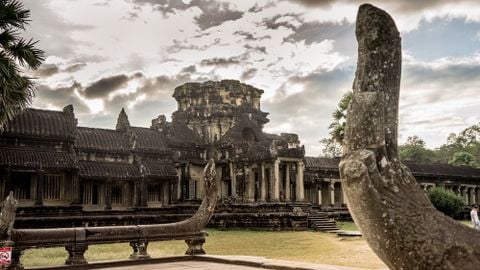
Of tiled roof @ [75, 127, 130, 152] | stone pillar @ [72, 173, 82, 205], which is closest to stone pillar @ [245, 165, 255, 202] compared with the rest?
tiled roof @ [75, 127, 130, 152]

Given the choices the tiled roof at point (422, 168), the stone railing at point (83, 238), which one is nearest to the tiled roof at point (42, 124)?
the tiled roof at point (422, 168)

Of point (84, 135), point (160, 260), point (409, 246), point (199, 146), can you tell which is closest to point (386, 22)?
point (409, 246)

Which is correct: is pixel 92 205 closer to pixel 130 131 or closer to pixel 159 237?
pixel 130 131

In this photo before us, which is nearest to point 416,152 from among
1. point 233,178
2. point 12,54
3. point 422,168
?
point 422,168

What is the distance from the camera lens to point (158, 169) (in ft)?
109

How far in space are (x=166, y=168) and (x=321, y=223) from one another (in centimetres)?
1133

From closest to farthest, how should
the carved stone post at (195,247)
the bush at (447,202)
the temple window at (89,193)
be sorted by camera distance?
the carved stone post at (195,247) → the temple window at (89,193) → the bush at (447,202)

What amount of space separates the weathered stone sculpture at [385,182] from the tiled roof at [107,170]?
2733cm

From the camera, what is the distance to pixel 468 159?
68.7 meters

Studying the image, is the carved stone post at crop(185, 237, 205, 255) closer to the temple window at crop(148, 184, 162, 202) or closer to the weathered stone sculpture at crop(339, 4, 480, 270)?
the weathered stone sculpture at crop(339, 4, 480, 270)

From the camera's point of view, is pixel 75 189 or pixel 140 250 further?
pixel 75 189

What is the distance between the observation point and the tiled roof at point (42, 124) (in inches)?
1112

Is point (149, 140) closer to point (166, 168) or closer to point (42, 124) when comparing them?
point (166, 168)

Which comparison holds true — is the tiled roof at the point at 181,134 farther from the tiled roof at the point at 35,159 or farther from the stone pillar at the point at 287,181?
the tiled roof at the point at 35,159
